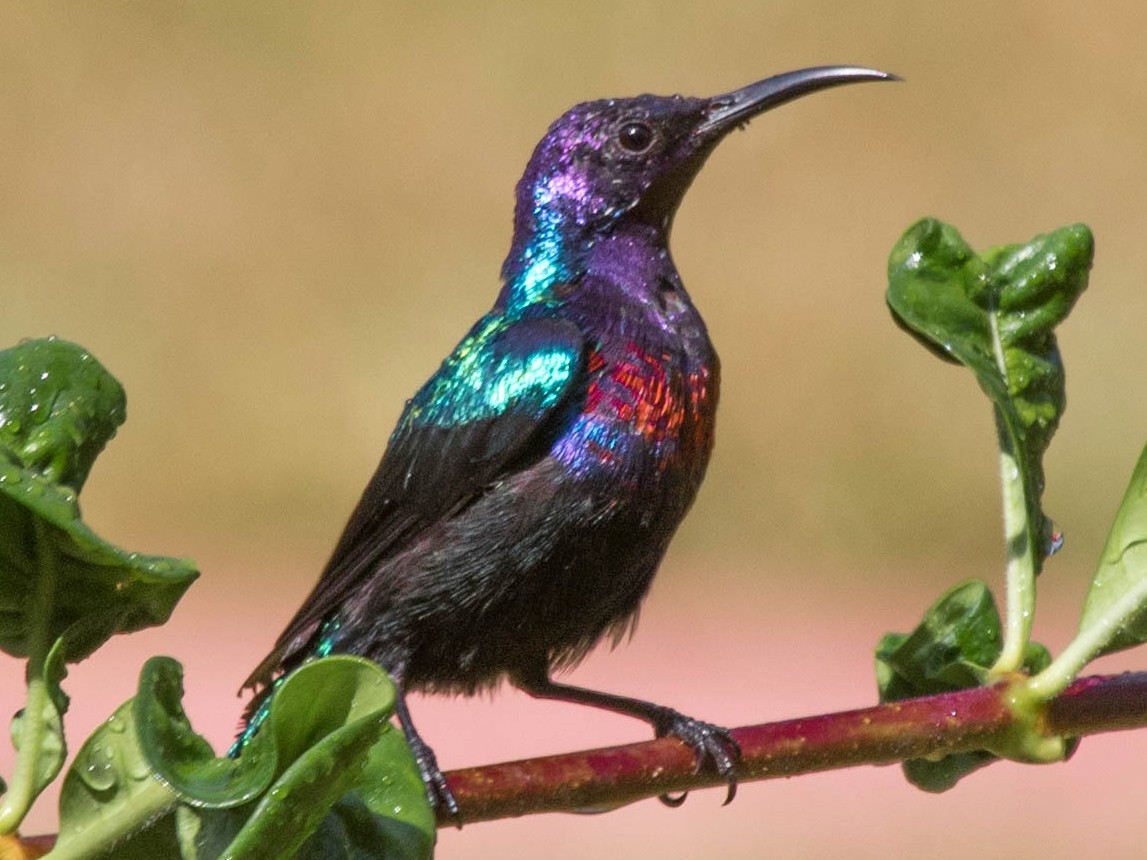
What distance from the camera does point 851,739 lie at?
6.04 ft

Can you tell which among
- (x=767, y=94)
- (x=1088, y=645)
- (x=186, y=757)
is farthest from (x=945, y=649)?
(x=767, y=94)

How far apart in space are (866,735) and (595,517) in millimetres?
1008

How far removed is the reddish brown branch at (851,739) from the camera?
1772 millimetres

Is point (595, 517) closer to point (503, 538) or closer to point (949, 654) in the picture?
point (503, 538)

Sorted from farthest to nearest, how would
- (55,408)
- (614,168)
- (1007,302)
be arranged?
(614,168) < (1007,302) < (55,408)

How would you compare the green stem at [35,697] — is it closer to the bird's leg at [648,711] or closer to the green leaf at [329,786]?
the green leaf at [329,786]

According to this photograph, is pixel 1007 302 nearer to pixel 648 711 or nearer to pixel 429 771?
pixel 429 771

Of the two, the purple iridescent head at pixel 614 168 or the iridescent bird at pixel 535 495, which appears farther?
the purple iridescent head at pixel 614 168

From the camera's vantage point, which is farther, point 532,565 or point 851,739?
point 532,565

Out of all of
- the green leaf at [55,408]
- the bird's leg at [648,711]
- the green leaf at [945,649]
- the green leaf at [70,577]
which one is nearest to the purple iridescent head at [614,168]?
the bird's leg at [648,711]

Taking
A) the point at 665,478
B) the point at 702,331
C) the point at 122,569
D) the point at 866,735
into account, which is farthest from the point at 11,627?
the point at 702,331

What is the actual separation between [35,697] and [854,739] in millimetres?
817

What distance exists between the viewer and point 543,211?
3.42 meters

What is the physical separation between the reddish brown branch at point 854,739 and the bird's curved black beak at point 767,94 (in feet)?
4.68
